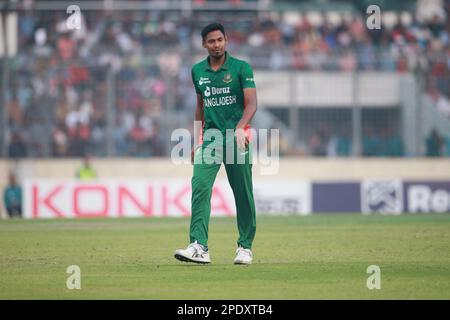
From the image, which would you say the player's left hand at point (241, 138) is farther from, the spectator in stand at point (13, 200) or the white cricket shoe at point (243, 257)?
the spectator in stand at point (13, 200)

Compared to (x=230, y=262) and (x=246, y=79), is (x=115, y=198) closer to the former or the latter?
(x=230, y=262)

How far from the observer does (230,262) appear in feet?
41.7

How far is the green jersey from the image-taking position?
12.1 m

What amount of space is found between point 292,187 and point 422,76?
5290mm

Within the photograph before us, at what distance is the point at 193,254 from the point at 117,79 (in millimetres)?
17285

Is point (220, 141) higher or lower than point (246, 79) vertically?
lower

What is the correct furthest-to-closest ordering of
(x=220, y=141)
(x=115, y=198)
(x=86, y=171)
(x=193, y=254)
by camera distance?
(x=86, y=171)
(x=115, y=198)
(x=220, y=141)
(x=193, y=254)

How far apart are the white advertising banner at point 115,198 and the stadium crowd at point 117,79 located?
7.28 ft

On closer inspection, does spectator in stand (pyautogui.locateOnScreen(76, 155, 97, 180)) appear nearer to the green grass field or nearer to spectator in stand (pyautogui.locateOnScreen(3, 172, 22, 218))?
spectator in stand (pyautogui.locateOnScreen(3, 172, 22, 218))

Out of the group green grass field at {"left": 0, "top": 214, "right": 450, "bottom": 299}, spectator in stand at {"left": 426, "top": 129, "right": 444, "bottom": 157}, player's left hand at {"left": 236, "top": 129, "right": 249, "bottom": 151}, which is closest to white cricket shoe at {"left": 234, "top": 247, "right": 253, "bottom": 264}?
green grass field at {"left": 0, "top": 214, "right": 450, "bottom": 299}

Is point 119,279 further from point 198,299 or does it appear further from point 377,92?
point 377,92

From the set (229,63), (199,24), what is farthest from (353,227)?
(199,24)

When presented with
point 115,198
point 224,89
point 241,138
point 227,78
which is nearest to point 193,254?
point 241,138

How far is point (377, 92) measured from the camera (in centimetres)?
2961
